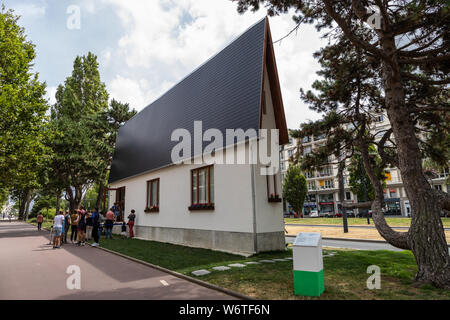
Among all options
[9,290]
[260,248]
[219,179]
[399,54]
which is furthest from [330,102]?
[9,290]

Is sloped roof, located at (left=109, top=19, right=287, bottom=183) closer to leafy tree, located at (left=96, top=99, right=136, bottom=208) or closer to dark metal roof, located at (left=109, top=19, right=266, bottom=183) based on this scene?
dark metal roof, located at (left=109, top=19, right=266, bottom=183)

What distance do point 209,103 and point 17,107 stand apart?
15.4m

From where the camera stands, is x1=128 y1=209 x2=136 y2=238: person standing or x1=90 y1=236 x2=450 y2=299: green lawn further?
x1=128 y1=209 x2=136 y2=238: person standing

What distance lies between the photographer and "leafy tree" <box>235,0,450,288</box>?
22.0 feet

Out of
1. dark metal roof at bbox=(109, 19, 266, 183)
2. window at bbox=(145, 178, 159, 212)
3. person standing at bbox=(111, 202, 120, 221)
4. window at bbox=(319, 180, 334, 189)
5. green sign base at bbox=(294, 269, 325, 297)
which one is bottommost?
green sign base at bbox=(294, 269, 325, 297)

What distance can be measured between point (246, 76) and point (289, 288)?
29.6 feet

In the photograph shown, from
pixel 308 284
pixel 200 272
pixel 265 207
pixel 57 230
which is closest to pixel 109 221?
pixel 57 230

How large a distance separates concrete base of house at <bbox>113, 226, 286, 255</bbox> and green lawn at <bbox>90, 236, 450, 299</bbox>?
47cm

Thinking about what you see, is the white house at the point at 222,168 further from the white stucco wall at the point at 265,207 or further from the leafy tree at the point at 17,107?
the leafy tree at the point at 17,107

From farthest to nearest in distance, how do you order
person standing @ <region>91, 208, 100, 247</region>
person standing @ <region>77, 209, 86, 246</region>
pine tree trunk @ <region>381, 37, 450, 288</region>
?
person standing @ <region>77, 209, 86, 246</region>
person standing @ <region>91, 208, 100, 247</region>
pine tree trunk @ <region>381, 37, 450, 288</region>

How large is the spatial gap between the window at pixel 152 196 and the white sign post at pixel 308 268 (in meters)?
12.8

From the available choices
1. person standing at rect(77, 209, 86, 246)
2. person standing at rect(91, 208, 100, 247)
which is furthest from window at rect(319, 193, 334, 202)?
person standing at rect(77, 209, 86, 246)

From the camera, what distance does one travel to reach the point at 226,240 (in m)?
11.7

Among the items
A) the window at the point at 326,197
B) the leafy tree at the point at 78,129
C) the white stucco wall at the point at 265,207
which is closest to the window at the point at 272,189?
the white stucco wall at the point at 265,207
